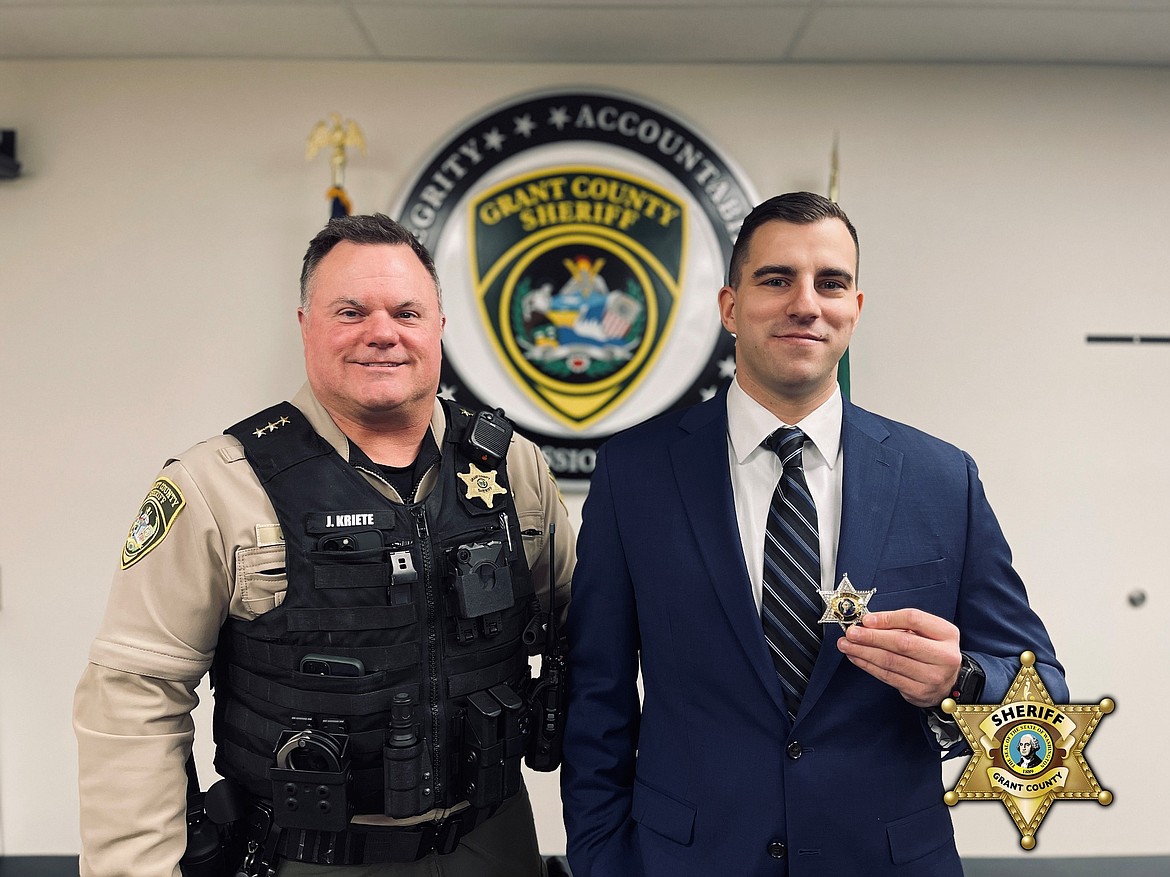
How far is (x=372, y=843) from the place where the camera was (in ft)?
4.12

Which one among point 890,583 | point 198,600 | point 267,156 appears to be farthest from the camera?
point 267,156

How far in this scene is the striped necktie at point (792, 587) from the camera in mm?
1106

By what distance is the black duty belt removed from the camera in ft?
4.03

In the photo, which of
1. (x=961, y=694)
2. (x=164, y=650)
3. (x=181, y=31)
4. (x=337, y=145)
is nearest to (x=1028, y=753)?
(x=961, y=694)

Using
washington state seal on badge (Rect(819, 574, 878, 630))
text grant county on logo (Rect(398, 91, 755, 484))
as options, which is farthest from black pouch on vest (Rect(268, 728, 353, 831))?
text grant county on logo (Rect(398, 91, 755, 484))

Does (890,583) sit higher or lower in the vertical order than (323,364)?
lower

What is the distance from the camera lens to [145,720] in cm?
119

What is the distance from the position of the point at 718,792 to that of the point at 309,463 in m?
0.82

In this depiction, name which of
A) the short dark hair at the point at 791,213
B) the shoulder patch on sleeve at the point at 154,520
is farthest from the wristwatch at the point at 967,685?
the shoulder patch on sleeve at the point at 154,520

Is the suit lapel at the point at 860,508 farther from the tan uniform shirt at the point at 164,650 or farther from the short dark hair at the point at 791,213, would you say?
the tan uniform shirt at the point at 164,650

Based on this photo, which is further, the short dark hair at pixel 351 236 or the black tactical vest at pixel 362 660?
the short dark hair at pixel 351 236

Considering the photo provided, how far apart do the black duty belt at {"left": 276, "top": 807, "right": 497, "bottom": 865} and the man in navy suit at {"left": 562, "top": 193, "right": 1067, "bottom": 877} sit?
224 millimetres

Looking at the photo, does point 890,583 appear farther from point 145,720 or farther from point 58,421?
point 58,421

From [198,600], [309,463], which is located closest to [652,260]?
[309,463]
